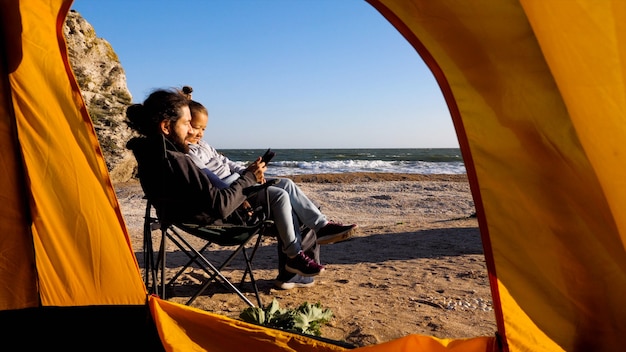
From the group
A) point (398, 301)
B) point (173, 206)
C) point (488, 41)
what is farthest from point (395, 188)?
point (488, 41)

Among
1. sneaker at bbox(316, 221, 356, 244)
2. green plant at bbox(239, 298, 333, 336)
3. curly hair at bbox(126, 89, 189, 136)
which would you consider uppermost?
curly hair at bbox(126, 89, 189, 136)

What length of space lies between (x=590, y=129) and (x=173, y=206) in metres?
2.40

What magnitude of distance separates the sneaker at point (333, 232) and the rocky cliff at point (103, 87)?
1562cm

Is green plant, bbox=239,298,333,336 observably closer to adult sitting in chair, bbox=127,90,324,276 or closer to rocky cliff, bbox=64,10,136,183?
adult sitting in chair, bbox=127,90,324,276

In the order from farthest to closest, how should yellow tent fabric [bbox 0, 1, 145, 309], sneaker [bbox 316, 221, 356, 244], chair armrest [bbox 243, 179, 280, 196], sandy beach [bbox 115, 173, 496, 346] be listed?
sneaker [bbox 316, 221, 356, 244], chair armrest [bbox 243, 179, 280, 196], sandy beach [bbox 115, 173, 496, 346], yellow tent fabric [bbox 0, 1, 145, 309]

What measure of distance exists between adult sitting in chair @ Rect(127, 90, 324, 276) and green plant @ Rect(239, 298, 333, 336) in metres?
0.67

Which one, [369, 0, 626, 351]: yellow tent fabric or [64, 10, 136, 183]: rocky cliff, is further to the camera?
[64, 10, 136, 183]: rocky cliff

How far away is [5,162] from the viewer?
294 centimetres

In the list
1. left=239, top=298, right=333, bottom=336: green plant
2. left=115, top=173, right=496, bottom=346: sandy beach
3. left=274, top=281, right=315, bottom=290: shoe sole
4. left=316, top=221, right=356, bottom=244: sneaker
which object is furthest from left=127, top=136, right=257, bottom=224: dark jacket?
left=274, top=281, right=315, bottom=290: shoe sole

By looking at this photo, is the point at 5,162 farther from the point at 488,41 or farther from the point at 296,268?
the point at 488,41

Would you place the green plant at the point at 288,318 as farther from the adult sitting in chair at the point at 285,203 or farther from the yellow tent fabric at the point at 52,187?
the adult sitting in chair at the point at 285,203

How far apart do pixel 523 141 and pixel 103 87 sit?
81.2ft

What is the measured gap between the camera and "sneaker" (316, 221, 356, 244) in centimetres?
398

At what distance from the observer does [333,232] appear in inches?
157
